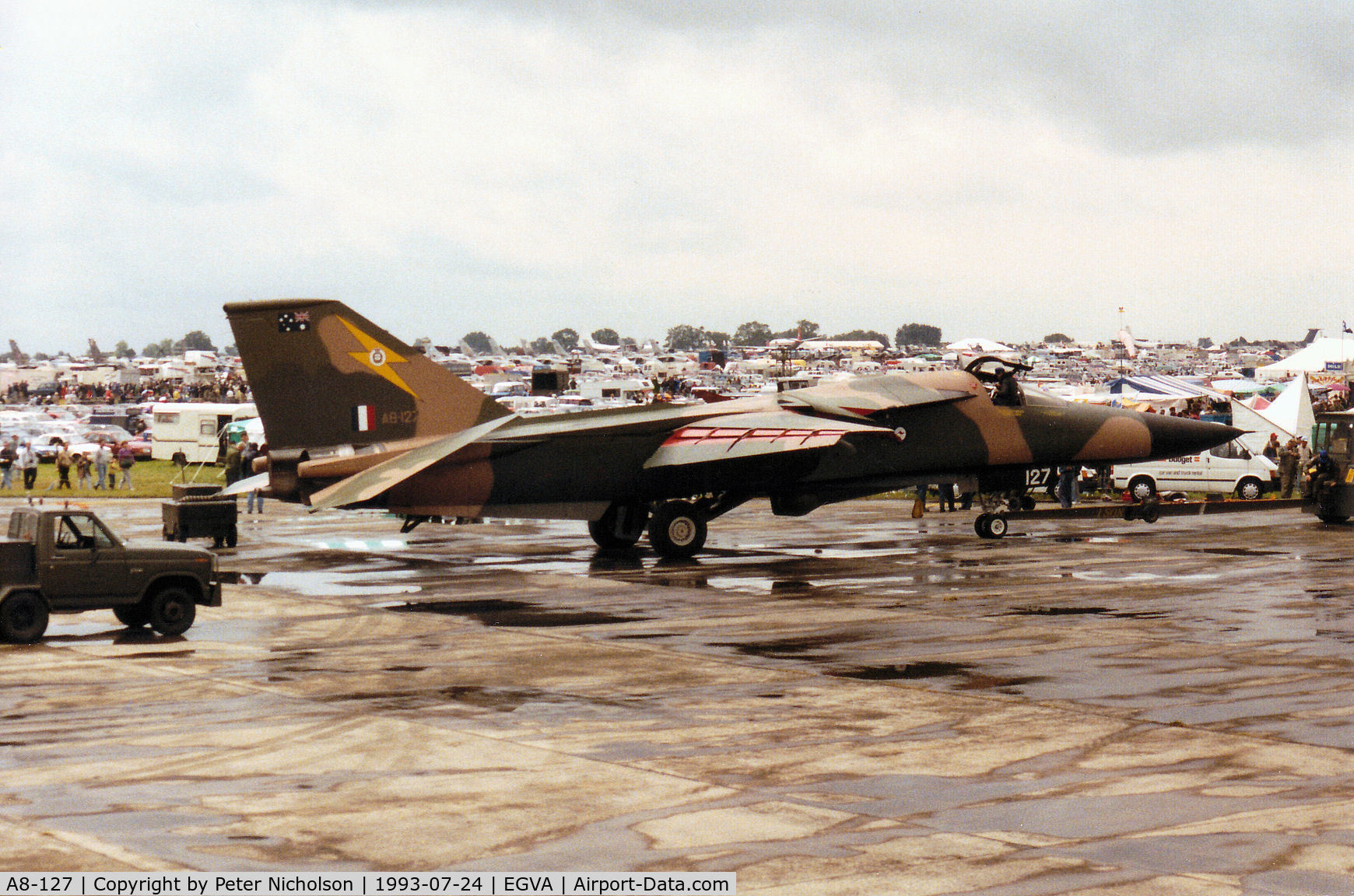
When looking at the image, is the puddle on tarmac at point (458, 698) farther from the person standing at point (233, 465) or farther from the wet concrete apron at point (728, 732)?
the person standing at point (233, 465)

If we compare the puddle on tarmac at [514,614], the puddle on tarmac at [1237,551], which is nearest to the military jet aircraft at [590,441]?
the puddle on tarmac at [1237,551]

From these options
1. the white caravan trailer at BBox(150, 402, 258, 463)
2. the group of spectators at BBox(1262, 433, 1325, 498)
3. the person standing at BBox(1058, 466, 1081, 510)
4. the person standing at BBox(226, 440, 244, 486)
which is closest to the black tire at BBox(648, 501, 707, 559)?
the person standing at BBox(1058, 466, 1081, 510)

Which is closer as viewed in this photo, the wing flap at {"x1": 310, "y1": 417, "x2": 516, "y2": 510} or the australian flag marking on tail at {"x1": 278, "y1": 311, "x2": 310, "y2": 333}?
the wing flap at {"x1": 310, "y1": 417, "x2": 516, "y2": 510}

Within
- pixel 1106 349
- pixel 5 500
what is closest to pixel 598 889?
pixel 5 500

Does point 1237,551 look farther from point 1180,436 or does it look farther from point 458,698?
point 458,698

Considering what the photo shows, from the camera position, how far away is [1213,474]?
37.0m

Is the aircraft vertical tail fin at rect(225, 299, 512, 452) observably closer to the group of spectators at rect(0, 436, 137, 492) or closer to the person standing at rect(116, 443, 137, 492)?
the group of spectators at rect(0, 436, 137, 492)

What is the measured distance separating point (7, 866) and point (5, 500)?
35.6m

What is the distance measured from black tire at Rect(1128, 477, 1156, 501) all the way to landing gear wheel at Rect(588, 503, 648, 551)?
1696 cm

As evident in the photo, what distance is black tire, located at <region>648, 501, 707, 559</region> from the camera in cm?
2408

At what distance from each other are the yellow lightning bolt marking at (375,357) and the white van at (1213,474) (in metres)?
20.9

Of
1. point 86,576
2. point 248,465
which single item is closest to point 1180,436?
point 86,576

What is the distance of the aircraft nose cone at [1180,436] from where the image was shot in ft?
89.6

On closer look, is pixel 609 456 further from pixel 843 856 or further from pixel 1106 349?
pixel 1106 349
